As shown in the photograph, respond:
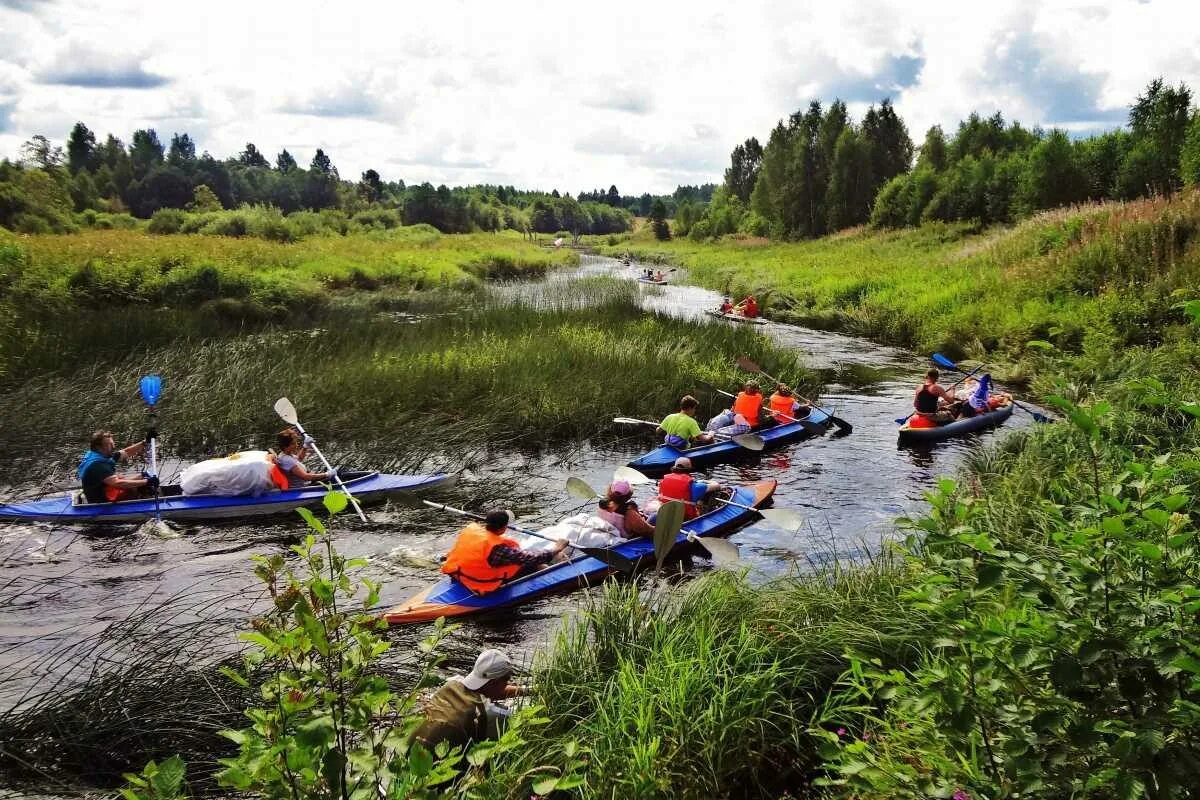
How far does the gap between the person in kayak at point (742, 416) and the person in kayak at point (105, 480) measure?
8161 millimetres

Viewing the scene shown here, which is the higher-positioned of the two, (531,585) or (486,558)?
(486,558)

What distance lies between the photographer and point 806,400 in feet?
44.7

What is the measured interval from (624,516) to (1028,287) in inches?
599

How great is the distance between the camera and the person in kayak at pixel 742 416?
12.2 meters

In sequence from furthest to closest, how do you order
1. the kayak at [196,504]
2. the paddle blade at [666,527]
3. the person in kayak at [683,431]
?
the person in kayak at [683,431] < the kayak at [196,504] < the paddle blade at [666,527]

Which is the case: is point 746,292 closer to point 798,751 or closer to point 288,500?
point 288,500

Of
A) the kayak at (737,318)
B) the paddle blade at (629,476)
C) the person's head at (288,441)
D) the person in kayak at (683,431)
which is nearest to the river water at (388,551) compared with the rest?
the person in kayak at (683,431)

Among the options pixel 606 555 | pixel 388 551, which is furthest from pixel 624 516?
pixel 388 551

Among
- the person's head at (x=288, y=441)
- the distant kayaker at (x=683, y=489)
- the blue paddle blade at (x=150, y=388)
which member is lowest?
the distant kayaker at (x=683, y=489)

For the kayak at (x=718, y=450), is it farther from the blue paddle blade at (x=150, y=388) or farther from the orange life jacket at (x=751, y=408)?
the blue paddle blade at (x=150, y=388)

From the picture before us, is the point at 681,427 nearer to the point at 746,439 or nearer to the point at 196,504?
the point at 746,439

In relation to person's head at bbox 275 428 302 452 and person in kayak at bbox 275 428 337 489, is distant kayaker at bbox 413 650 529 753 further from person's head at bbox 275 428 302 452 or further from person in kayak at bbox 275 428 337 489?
person's head at bbox 275 428 302 452

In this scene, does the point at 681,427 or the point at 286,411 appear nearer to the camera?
the point at 286,411

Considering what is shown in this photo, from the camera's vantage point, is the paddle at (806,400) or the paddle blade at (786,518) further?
the paddle at (806,400)
